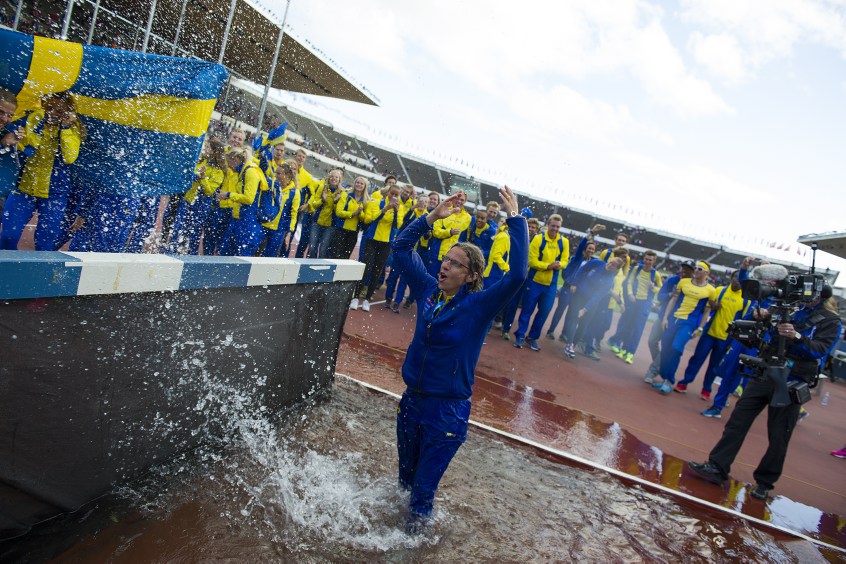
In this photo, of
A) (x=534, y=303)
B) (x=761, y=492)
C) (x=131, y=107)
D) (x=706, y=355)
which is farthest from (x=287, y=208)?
(x=706, y=355)

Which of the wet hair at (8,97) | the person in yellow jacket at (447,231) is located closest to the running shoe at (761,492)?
the person in yellow jacket at (447,231)

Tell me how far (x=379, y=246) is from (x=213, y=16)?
8.35m

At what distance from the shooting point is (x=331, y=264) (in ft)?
12.2

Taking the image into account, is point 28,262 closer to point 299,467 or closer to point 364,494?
point 299,467

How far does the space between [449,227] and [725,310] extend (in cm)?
479

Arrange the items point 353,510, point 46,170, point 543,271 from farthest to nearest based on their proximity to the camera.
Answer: point 543,271 → point 46,170 → point 353,510

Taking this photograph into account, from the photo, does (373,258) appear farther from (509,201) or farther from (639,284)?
(509,201)

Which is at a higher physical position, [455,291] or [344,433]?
[455,291]

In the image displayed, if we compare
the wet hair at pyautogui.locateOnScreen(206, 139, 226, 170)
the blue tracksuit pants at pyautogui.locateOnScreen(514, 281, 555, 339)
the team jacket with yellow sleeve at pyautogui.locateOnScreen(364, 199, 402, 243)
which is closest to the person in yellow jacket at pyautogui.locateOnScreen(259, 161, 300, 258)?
the wet hair at pyautogui.locateOnScreen(206, 139, 226, 170)

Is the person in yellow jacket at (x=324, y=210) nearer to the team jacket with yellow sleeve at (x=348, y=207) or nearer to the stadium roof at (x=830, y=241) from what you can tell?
the team jacket with yellow sleeve at (x=348, y=207)

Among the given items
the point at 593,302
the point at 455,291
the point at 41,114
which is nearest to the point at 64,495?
the point at 455,291

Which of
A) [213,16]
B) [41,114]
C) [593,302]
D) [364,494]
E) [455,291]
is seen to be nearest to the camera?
[455,291]

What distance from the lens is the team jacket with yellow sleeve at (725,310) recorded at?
7.74 metres

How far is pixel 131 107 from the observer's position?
200 inches
